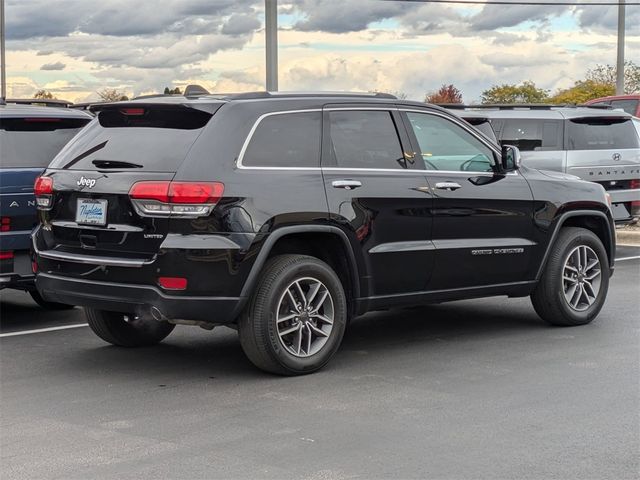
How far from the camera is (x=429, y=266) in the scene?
27.2 ft

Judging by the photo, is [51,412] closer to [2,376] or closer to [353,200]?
[2,376]

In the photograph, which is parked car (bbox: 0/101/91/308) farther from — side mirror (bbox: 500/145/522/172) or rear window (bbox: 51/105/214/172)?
side mirror (bbox: 500/145/522/172)

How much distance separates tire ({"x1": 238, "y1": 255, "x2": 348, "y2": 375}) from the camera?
24.1 ft

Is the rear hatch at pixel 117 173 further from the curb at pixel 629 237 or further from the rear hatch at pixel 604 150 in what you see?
the curb at pixel 629 237

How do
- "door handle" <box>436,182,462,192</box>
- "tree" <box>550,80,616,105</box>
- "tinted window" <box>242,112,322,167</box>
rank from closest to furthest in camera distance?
"tinted window" <box>242,112,322,167</box> → "door handle" <box>436,182,462,192</box> → "tree" <box>550,80,616,105</box>

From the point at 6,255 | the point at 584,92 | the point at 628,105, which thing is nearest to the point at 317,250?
the point at 6,255

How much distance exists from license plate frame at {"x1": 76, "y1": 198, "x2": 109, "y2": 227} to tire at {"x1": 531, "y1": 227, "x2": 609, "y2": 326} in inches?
145

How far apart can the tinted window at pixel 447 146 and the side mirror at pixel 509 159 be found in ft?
0.33

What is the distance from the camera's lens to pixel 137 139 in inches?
301

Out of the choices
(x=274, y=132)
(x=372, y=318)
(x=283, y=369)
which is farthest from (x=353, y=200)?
(x=372, y=318)

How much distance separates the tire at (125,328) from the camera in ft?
28.0

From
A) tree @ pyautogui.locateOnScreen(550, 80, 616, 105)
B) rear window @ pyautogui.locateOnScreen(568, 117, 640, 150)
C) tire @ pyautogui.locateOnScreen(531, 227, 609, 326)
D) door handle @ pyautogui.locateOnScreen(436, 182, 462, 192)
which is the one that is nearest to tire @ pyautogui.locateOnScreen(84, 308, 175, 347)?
door handle @ pyautogui.locateOnScreen(436, 182, 462, 192)

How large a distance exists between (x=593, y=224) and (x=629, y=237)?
7.68m

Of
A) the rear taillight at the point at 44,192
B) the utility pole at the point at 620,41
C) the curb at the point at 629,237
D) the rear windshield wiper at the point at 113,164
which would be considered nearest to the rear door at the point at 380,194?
the rear windshield wiper at the point at 113,164
